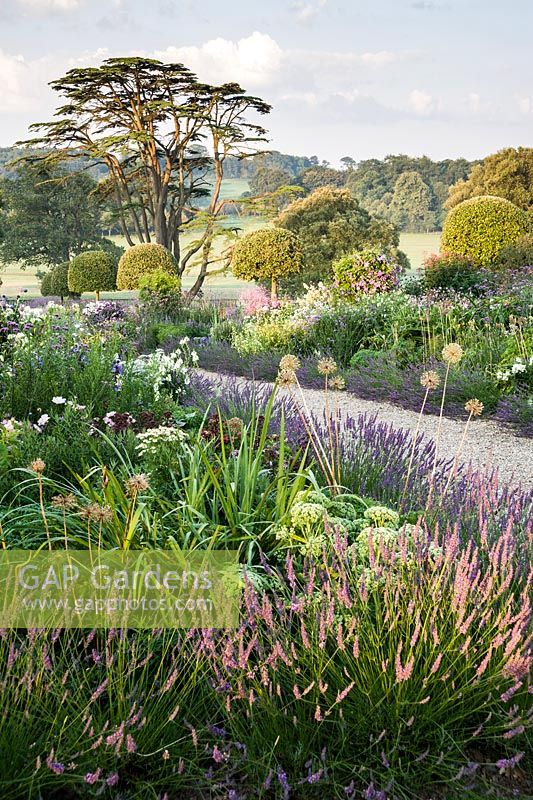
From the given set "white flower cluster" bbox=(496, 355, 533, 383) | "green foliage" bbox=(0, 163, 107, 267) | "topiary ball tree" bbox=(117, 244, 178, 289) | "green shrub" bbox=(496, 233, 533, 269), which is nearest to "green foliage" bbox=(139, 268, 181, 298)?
"topiary ball tree" bbox=(117, 244, 178, 289)

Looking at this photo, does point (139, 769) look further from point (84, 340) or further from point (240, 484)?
point (84, 340)

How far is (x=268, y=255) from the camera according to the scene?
1745 centimetres

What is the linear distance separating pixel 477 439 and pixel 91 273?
1928 cm

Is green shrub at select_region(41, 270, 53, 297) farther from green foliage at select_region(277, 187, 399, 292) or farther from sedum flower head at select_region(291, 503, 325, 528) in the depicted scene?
sedum flower head at select_region(291, 503, 325, 528)

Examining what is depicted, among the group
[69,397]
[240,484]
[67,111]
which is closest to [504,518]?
[240,484]

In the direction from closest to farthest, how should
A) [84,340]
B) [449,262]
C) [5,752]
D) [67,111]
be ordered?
[5,752]
[84,340]
[449,262]
[67,111]

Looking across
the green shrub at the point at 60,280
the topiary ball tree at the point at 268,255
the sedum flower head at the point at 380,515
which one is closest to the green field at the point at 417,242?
the green shrub at the point at 60,280

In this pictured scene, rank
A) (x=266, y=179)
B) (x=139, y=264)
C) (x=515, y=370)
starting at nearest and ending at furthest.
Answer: (x=515, y=370), (x=139, y=264), (x=266, y=179)

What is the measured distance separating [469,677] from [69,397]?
3.55 m

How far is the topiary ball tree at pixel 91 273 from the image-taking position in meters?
23.2

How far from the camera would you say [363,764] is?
184cm

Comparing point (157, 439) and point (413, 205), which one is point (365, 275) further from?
point (413, 205)
